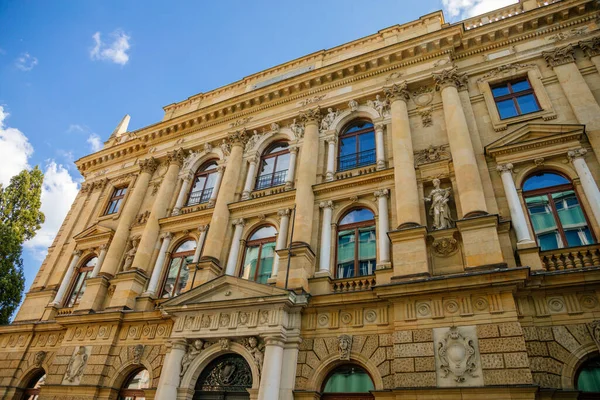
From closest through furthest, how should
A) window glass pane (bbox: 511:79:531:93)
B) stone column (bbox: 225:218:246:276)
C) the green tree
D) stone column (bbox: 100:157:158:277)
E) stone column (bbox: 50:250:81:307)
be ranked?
window glass pane (bbox: 511:79:531:93)
stone column (bbox: 225:218:246:276)
stone column (bbox: 100:157:158:277)
stone column (bbox: 50:250:81:307)
the green tree

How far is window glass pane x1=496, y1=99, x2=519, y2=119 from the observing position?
1379cm

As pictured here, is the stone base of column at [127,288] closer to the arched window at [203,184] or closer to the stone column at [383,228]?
the arched window at [203,184]

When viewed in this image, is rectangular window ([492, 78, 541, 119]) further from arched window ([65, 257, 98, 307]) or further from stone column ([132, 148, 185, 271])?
arched window ([65, 257, 98, 307])

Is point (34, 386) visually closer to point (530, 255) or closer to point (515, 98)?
point (530, 255)

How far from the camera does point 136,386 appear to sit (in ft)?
45.1

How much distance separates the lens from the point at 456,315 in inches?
376

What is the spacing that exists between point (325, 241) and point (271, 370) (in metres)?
4.69

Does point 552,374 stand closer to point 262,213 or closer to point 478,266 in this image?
point 478,266

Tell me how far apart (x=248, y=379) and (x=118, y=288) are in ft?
24.6

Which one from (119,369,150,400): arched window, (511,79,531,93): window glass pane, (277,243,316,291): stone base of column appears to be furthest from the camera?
(511,79,531,93): window glass pane

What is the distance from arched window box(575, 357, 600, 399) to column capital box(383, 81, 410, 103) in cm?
1071

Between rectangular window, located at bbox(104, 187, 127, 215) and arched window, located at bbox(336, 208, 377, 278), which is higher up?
rectangular window, located at bbox(104, 187, 127, 215)

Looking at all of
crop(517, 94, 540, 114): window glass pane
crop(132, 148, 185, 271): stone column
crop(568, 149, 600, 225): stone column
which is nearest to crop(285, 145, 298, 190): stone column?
crop(132, 148, 185, 271): stone column

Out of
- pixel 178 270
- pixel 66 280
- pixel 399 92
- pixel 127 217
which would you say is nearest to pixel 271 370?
pixel 178 270
